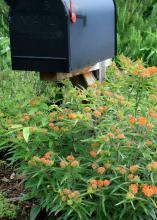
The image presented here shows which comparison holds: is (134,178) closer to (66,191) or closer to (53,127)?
(66,191)

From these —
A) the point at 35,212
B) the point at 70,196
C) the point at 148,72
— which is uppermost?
the point at 148,72

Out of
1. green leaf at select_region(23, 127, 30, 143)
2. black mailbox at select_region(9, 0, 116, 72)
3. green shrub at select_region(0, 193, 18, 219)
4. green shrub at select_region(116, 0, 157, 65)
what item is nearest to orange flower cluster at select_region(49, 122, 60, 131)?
green leaf at select_region(23, 127, 30, 143)

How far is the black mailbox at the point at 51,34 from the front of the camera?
9.78ft

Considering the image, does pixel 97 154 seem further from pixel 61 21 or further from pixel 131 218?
pixel 61 21

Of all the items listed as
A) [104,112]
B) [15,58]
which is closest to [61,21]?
[15,58]

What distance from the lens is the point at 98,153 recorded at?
2.56 metres

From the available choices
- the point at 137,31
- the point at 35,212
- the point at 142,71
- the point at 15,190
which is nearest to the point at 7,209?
the point at 35,212

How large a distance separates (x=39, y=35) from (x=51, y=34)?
86mm

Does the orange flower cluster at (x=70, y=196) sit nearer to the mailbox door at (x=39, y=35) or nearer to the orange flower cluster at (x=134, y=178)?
the orange flower cluster at (x=134, y=178)

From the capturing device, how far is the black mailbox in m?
2.98

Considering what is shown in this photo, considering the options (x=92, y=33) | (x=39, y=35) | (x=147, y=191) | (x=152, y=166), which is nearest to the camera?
(x=147, y=191)

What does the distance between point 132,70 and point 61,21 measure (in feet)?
1.71

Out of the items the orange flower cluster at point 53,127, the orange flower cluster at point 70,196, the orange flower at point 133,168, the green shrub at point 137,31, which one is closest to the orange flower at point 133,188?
the orange flower at point 133,168

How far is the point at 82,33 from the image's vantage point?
3.21 meters
